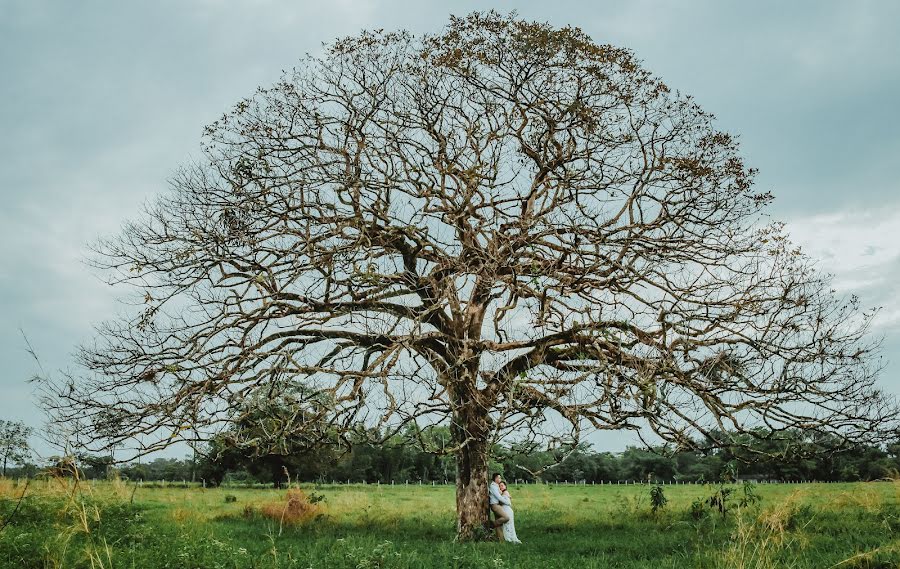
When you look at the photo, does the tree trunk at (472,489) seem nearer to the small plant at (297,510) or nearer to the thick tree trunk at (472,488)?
the thick tree trunk at (472,488)

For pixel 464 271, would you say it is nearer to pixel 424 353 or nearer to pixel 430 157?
pixel 424 353

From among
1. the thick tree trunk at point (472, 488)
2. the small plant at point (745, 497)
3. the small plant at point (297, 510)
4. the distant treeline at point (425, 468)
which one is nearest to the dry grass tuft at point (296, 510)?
the small plant at point (297, 510)

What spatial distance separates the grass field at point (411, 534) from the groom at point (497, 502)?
33.7 inches

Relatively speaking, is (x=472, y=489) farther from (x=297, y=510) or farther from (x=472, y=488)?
(x=297, y=510)

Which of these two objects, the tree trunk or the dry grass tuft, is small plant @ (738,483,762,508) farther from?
the dry grass tuft

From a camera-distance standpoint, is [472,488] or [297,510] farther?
[297,510]

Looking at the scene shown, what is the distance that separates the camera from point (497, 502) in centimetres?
1522

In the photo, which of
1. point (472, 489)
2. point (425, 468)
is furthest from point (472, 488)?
point (425, 468)

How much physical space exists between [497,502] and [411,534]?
2.05 metres

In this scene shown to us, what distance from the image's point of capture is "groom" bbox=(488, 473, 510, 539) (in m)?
15.0

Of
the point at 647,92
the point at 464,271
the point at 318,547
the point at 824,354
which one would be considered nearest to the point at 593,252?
the point at 464,271

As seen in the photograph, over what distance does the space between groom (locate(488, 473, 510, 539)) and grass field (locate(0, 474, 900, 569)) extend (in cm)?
86

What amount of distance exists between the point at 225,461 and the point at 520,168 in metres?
21.9

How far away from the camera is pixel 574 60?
1496 centimetres
